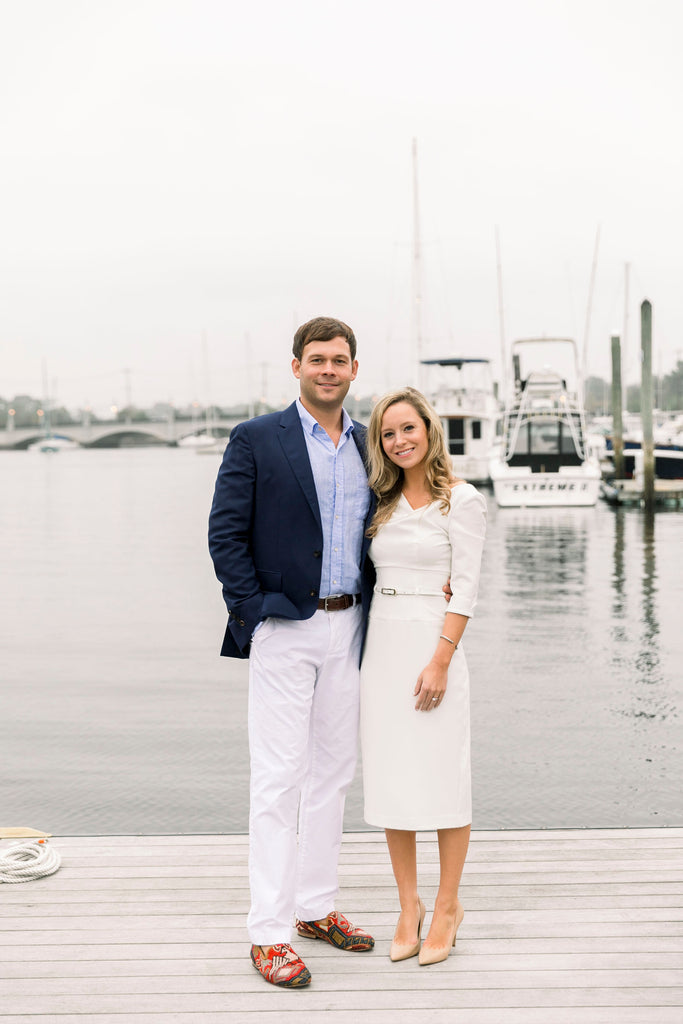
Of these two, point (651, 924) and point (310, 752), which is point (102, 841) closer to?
point (310, 752)

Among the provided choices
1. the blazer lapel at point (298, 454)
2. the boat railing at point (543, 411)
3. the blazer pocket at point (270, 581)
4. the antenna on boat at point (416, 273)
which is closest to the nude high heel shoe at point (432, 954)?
the blazer pocket at point (270, 581)

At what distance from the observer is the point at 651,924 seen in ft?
9.77

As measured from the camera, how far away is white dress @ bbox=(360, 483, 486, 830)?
2879mm

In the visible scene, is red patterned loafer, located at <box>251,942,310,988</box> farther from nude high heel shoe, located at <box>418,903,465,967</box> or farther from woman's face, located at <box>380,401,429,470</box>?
woman's face, located at <box>380,401,429,470</box>

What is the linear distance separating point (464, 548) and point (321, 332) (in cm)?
72

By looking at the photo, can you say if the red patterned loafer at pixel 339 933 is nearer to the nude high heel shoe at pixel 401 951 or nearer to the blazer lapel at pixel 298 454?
the nude high heel shoe at pixel 401 951

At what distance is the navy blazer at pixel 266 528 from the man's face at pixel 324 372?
0.14 m

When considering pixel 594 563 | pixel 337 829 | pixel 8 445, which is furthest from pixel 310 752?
pixel 8 445

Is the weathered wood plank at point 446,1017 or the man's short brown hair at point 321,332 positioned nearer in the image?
the weathered wood plank at point 446,1017

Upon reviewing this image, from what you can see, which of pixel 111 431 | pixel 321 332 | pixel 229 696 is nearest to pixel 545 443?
pixel 229 696

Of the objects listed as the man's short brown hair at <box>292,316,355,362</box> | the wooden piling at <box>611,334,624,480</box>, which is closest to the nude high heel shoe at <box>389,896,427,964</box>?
the man's short brown hair at <box>292,316,355,362</box>

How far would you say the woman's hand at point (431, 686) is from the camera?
9.31 ft

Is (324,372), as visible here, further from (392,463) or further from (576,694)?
(576,694)

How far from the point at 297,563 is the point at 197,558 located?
1594 cm
